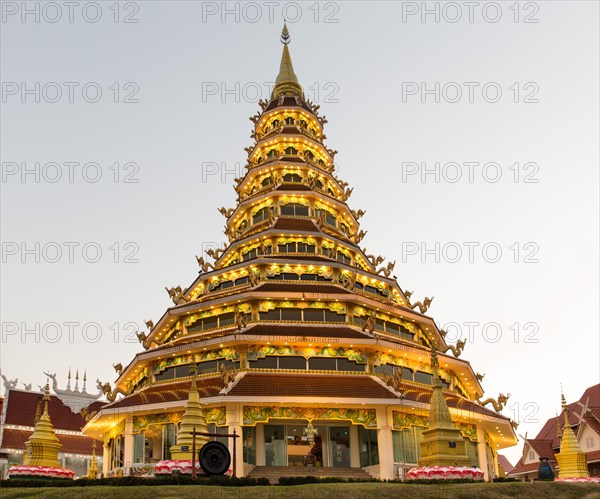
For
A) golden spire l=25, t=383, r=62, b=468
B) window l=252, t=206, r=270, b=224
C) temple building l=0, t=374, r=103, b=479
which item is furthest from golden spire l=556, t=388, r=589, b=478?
temple building l=0, t=374, r=103, b=479

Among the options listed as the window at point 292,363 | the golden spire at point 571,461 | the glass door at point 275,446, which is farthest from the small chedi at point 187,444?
the golden spire at point 571,461

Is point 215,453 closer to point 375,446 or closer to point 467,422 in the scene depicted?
point 375,446

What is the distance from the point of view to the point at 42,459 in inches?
1211

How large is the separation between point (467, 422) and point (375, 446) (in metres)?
7.16

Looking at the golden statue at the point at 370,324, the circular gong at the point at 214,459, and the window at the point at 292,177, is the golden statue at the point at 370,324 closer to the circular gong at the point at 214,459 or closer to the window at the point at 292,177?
the circular gong at the point at 214,459

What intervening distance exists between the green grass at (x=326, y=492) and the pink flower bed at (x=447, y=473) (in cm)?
215

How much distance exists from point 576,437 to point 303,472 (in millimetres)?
23709

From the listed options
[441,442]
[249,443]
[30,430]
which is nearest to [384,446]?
[249,443]

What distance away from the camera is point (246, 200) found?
180 feet

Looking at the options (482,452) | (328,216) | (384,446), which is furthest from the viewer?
(328,216)

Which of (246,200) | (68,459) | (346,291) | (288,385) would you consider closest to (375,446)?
(288,385)

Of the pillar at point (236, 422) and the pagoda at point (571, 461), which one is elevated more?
the pillar at point (236, 422)

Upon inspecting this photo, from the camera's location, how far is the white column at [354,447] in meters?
36.6

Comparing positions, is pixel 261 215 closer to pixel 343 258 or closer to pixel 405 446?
pixel 343 258
